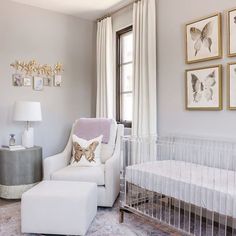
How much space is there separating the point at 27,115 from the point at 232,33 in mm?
2473

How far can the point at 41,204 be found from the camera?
7.43 ft

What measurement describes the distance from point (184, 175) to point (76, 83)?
8.61 ft

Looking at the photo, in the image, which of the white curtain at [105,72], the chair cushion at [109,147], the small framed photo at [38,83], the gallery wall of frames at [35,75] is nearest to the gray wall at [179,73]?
the chair cushion at [109,147]

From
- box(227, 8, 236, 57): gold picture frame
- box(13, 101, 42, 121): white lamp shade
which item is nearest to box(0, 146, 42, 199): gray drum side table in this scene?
box(13, 101, 42, 121): white lamp shade

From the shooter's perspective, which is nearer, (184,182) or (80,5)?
(184,182)

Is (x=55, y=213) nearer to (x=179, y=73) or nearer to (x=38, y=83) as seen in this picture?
(x=179, y=73)

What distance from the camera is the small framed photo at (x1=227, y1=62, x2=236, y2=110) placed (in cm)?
243

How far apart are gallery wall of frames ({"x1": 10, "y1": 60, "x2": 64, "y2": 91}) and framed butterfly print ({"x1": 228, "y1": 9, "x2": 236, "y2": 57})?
2492mm

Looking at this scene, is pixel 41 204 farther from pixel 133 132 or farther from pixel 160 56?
pixel 160 56

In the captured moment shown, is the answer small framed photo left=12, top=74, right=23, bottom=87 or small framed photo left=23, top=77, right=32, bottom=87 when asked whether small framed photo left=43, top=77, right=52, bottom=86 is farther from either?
small framed photo left=12, top=74, right=23, bottom=87

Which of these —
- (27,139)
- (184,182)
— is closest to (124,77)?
(27,139)

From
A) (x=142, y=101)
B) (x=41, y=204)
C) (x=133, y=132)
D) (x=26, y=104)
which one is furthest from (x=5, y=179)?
(x=142, y=101)

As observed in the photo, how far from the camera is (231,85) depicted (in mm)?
2453

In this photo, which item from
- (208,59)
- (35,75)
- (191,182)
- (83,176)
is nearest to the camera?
(191,182)
